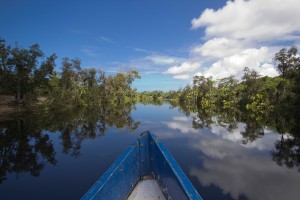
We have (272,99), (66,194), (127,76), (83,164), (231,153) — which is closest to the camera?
(66,194)

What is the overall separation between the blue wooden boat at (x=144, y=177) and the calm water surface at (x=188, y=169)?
97.6 inches

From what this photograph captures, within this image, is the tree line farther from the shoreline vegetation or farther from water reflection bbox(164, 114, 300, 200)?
water reflection bbox(164, 114, 300, 200)

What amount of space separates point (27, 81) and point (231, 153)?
33.1 meters

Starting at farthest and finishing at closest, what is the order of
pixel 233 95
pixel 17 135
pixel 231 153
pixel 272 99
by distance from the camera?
pixel 233 95 < pixel 272 99 < pixel 17 135 < pixel 231 153

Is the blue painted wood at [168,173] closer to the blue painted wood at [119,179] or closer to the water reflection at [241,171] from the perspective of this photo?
the blue painted wood at [119,179]

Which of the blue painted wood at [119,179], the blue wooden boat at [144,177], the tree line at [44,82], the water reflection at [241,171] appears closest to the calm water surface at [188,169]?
the water reflection at [241,171]

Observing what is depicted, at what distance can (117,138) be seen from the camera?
1525 centimetres

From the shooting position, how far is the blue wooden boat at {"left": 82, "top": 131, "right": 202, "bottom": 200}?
10.4 feet

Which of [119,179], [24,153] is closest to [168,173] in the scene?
[119,179]

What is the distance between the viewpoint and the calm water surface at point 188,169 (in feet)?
22.2

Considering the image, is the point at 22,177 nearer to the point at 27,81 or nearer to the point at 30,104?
the point at 30,104

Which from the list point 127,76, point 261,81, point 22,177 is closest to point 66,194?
point 22,177

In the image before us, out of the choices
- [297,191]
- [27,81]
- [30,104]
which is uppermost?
[27,81]

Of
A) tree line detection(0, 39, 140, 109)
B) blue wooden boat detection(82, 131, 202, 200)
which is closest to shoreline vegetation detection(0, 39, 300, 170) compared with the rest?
tree line detection(0, 39, 140, 109)
